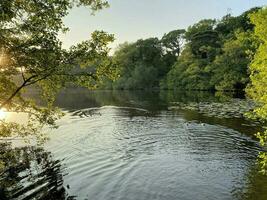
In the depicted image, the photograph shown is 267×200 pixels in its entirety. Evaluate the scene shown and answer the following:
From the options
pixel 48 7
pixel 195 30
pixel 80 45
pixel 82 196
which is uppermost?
pixel 195 30

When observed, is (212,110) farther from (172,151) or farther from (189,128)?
(172,151)

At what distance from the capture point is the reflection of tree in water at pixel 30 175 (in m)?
20.1

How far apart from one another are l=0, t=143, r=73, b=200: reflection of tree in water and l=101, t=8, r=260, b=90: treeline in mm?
34611

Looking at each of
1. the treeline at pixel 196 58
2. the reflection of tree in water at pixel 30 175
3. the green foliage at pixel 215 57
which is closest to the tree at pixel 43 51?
the reflection of tree in water at pixel 30 175

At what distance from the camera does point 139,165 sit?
85.0ft

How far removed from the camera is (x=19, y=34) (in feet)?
A: 52.1

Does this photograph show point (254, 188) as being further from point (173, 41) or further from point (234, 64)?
point (173, 41)

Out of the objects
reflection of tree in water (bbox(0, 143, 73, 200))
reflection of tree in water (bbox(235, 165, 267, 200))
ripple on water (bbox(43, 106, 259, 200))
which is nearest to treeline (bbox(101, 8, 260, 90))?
ripple on water (bbox(43, 106, 259, 200))

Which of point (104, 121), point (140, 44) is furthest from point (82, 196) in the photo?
point (140, 44)

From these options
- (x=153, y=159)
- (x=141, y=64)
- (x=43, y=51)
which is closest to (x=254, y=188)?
(x=153, y=159)

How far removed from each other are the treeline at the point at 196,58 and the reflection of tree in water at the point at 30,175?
114ft

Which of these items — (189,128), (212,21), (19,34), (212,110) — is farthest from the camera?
(212,21)

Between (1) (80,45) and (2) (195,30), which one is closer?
(1) (80,45)

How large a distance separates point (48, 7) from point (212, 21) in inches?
4869
